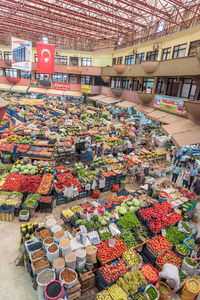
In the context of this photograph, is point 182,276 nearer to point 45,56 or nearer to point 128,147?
point 128,147

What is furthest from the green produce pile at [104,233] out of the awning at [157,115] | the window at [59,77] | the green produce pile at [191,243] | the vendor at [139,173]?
the window at [59,77]

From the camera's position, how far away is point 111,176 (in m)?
9.30

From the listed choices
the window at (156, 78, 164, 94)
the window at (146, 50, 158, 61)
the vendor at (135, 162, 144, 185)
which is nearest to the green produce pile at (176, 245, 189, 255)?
the vendor at (135, 162, 144, 185)

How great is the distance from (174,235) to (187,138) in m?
6.09

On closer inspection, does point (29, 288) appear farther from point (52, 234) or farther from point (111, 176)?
point (111, 176)

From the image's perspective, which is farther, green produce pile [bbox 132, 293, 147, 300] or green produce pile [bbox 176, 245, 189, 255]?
green produce pile [bbox 176, 245, 189, 255]

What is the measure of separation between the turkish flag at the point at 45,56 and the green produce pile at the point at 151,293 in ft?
73.9

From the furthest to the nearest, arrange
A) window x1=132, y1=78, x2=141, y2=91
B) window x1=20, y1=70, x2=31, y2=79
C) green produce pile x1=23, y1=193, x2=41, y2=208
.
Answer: window x1=20, y1=70, x2=31, y2=79 < window x1=132, y1=78, x2=141, y2=91 < green produce pile x1=23, y1=193, x2=41, y2=208

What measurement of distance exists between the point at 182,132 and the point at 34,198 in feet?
32.1

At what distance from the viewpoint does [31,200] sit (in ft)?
24.0

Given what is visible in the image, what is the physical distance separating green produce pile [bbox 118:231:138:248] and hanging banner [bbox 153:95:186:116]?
12.8 meters

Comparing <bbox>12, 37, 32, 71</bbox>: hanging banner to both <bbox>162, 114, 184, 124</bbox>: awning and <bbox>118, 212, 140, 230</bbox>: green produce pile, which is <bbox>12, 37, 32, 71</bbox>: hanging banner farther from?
<bbox>118, 212, 140, 230</bbox>: green produce pile

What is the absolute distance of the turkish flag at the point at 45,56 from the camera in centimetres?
1987

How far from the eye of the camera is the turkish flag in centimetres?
1987
